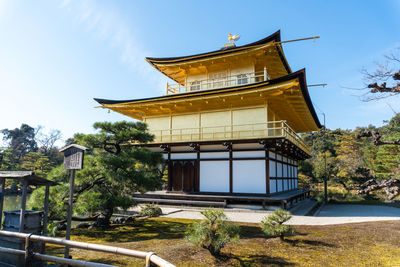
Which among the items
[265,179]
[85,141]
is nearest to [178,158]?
[265,179]

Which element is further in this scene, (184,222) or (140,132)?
(184,222)

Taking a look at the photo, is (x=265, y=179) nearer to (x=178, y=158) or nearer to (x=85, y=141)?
(x=178, y=158)

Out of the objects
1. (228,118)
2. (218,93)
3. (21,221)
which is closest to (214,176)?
(228,118)

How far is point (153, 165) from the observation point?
1070 cm

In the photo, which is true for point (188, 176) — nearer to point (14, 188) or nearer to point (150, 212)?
point (150, 212)

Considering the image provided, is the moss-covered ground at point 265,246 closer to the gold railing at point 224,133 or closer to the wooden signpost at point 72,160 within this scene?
the wooden signpost at point 72,160

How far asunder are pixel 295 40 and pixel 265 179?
892cm

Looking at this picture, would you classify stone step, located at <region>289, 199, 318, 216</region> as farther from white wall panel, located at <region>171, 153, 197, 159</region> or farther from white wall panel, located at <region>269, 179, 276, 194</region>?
white wall panel, located at <region>171, 153, 197, 159</region>

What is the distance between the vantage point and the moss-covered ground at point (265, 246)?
18.7 ft

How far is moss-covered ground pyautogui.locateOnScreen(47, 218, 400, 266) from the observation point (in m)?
5.70

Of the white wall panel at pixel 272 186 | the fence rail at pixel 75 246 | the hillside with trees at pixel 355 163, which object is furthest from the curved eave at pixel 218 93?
the fence rail at pixel 75 246

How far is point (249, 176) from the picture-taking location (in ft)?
48.5

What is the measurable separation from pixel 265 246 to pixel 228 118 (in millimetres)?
10599

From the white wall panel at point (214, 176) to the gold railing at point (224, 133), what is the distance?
1.74 m
